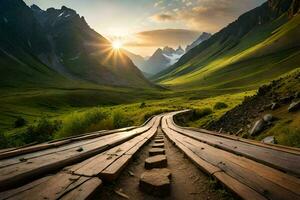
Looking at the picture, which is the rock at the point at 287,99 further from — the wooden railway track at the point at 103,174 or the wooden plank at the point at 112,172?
the wooden plank at the point at 112,172

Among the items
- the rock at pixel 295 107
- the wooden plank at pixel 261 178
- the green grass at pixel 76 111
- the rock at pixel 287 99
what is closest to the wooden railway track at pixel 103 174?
the wooden plank at pixel 261 178

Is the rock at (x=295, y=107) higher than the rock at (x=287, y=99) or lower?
lower

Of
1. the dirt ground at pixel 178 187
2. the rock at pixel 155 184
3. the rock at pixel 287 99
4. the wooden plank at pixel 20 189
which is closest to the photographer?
the wooden plank at pixel 20 189

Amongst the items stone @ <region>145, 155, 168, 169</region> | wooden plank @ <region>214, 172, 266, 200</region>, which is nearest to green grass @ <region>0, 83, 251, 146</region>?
stone @ <region>145, 155, 168, 169</region>

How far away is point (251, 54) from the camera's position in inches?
7347

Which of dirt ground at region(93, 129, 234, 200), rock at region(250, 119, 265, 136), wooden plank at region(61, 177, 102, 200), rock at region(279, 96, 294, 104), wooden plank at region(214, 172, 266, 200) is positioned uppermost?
rock at region(279, 96, 294, 104)

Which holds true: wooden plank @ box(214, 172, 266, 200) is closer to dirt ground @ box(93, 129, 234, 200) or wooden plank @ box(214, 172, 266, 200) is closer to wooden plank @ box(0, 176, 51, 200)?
dirt ground @ box(93, 129, 234, 200)

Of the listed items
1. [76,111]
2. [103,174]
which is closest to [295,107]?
[103,174]

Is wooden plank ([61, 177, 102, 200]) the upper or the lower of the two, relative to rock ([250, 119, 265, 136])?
lower

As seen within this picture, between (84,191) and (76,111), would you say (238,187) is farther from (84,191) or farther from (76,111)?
(76,111)

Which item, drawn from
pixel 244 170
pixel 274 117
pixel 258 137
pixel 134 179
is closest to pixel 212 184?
pixel 244 170

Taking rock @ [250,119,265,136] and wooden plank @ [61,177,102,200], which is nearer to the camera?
wooden plank @ [61,177,102,200]

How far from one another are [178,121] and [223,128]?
13.5 metres

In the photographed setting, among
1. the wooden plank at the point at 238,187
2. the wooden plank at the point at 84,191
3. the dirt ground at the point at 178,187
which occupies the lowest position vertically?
the dirt ground at the point at 178,187
